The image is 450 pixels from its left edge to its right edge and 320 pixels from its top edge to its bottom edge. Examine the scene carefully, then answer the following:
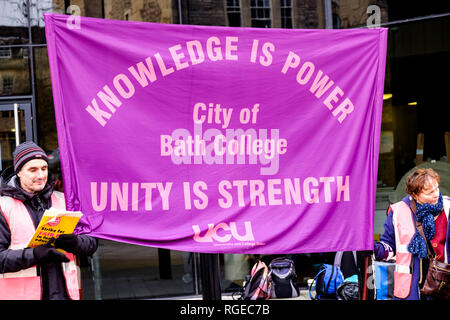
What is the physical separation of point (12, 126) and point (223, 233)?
15.5 feet

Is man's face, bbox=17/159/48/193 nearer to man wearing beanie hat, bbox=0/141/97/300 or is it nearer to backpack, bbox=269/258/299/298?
man wearing beanie hat, bbox=0/141/97/300

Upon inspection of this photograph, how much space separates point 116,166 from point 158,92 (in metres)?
0.53

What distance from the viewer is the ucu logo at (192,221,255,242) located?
3721 millimetres

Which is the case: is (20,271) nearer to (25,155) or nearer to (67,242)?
(67,242)

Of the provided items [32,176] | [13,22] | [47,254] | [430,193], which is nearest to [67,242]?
[47,254]

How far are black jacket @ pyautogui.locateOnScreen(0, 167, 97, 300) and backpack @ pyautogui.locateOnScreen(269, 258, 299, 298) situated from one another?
12.6ft

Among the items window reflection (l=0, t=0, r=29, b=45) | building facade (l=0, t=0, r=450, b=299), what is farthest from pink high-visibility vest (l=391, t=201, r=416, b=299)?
window reflection (l=0, t=0, r=29, b=45)

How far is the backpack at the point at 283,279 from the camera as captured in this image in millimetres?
7156

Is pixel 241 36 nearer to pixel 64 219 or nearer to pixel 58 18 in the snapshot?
pixel 58 18

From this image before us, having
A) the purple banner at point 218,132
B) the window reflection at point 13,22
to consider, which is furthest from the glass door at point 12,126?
the purple banner at point 218,132

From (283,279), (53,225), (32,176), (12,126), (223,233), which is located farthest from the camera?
(12,126)

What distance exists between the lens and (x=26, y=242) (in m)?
3.55

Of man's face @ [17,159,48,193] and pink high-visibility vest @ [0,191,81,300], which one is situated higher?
man's face @ [17,159,48,193]

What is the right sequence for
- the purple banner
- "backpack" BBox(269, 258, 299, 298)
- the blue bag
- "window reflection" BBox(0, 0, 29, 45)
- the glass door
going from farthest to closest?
"window reflection" BBox(0, 0, 29, 45), the glass door, "backpack" BBox(269, 258, 299, 298), the blue bag, the purple banner
